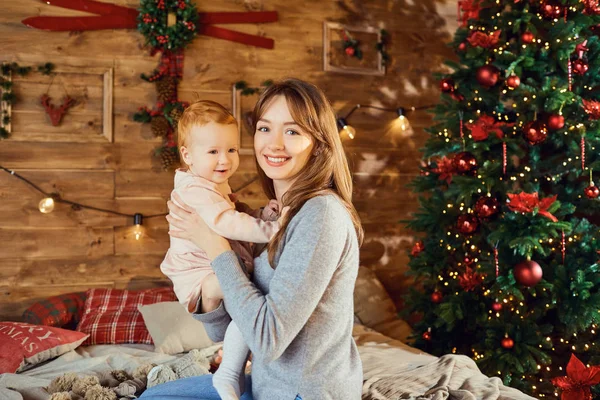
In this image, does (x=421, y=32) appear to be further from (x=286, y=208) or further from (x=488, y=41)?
(x=286, y=208)

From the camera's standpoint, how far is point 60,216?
12.4 ft

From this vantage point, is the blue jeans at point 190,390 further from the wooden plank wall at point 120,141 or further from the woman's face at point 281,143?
the wooden plank wall at point 120,141

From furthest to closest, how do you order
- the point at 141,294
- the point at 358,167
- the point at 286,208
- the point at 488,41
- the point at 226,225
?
the point at 358,167, the point at 141,294, the point at 488,41, the point at 226,225, the point at 286,208

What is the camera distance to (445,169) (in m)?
3.43

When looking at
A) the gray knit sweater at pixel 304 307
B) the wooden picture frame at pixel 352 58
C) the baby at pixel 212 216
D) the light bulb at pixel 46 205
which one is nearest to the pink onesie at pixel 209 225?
the baby at pixel 212 216

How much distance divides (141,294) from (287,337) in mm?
2514

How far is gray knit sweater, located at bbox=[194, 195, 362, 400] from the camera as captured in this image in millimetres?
1325

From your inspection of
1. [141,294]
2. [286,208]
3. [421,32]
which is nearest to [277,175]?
[286,208]

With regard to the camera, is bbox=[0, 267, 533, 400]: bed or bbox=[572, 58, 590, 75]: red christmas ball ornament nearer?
bbox=[0, 267, 533, 400]: bed

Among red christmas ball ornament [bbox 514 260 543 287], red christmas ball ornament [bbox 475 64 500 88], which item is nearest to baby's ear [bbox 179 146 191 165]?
red christmas ball ornament [bbox 514 260 543 287]

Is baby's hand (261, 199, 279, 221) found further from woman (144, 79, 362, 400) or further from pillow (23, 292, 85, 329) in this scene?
pillow (23, 292, 85, 329)

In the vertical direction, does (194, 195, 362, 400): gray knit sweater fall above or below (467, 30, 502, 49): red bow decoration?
below

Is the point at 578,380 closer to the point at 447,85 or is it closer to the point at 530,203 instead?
the point at 530,203

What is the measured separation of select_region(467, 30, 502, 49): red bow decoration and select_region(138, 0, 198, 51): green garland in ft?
5.73
